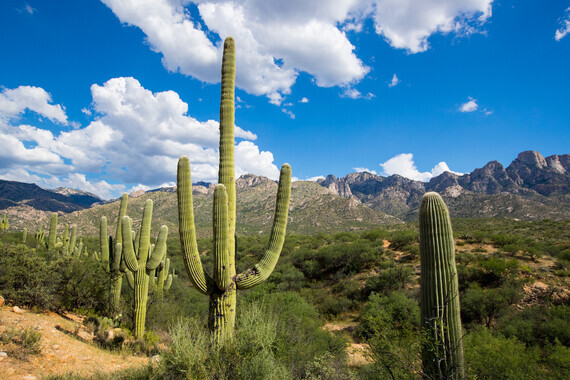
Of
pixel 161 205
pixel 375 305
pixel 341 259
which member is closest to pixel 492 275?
pixel 375 305

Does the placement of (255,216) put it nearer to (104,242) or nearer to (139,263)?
(104,242)

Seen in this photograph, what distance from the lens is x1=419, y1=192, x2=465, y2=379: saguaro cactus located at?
14.9ft

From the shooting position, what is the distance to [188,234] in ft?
18.8

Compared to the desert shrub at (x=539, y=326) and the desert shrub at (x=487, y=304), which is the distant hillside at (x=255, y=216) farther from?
the desert shrub at (x=539, y=326)

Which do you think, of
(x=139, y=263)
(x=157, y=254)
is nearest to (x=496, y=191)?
(x=157, y=254)

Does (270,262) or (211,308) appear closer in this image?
(211,308)

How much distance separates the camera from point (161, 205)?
320 feet

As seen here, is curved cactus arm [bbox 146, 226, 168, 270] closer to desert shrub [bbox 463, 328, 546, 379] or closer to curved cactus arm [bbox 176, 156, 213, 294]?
curved cactus arm [bbox 176, 156, 213, 294]

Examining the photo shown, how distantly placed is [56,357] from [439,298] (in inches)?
359

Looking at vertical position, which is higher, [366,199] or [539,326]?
[366,199]

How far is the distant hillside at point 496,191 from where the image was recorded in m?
56.2

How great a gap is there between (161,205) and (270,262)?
10158cm

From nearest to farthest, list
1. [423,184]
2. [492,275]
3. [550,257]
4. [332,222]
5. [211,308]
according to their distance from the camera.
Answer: [211,308] → [492,275] → [550,257] → [332,222] → [423,184]

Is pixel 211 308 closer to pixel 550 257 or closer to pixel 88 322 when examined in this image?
pixel 88 322
